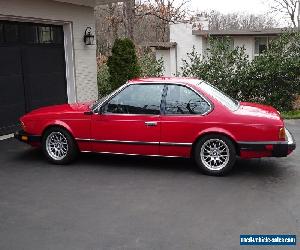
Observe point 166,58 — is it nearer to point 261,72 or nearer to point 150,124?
point 261,72

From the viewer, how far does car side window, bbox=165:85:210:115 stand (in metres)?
6.33

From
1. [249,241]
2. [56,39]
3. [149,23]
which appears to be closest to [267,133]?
[249,241]

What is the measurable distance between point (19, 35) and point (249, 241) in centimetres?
814

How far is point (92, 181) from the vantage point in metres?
6.10

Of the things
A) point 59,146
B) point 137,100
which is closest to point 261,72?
point 137,100

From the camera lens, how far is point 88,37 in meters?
12.3

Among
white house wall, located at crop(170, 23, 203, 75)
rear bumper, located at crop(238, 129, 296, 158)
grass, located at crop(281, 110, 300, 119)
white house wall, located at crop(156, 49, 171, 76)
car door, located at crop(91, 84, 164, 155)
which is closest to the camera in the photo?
rear bumper, located at crop(238, 129, 296, 158)

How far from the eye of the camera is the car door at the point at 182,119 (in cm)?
624

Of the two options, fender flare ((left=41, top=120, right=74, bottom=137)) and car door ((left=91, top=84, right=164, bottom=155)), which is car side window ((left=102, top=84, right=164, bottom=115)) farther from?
fender flare ((left=41, top=120, right=74, bottom=137))

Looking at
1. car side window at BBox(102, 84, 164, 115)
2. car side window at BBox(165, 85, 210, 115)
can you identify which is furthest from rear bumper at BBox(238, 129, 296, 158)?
car side window at BBox(102, 84, 164, 115)

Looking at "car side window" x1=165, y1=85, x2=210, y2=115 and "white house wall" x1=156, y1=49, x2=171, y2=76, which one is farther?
"white house wall" x1=156, y1=49, x2=171, y2=76

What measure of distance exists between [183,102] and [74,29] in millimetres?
6651

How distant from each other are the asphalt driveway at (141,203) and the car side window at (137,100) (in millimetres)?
998

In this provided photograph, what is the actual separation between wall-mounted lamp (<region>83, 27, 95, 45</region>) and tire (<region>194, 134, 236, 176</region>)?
286 inches
